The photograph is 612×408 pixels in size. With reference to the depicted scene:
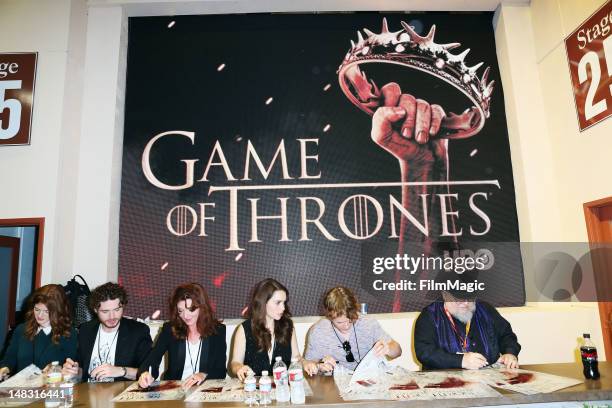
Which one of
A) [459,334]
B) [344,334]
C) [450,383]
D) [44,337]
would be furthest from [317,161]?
[44,337]

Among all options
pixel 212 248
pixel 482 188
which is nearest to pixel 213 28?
pixel 212 248

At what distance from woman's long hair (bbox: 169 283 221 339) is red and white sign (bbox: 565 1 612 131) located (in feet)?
12.7

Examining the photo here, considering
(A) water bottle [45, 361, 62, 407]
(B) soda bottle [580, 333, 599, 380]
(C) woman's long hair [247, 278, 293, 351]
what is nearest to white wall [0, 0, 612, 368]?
(C) woman's long hair [247, 278, 293, 351]

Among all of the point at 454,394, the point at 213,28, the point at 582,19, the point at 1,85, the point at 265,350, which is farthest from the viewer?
the point at 213,28

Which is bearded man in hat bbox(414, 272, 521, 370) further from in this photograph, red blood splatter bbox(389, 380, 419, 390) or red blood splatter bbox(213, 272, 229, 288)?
red blood splatter bbox(213, 272, 229, 288)

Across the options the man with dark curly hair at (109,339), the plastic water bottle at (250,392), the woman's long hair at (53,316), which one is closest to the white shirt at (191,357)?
the man with dark curly hair at (109,339)

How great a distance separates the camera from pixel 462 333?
2949 mm

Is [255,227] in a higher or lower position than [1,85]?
lower

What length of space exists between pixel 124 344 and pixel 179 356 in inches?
19.6

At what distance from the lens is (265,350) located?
290 centimetres

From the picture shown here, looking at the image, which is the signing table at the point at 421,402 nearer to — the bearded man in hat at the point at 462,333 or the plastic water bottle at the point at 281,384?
the plastic water bottle at the point at 281,384

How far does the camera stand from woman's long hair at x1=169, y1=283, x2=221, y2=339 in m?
2.89

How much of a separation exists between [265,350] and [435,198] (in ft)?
8.78

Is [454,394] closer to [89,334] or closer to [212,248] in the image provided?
[89,334]
